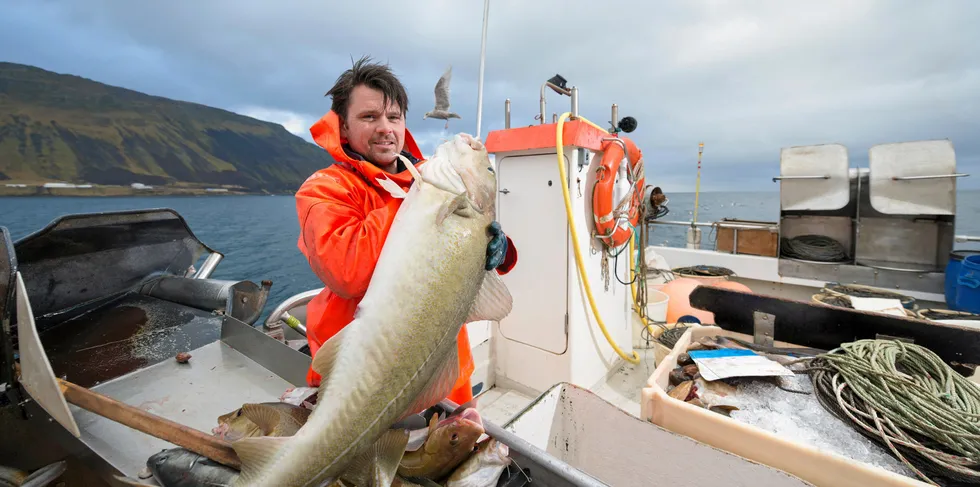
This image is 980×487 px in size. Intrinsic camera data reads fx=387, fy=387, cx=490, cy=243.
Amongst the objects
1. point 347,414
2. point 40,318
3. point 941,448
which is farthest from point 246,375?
point 941,448

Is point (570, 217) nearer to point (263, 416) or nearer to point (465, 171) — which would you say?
point (465, 171)

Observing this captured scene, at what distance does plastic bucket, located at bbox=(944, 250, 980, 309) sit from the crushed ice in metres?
5.91

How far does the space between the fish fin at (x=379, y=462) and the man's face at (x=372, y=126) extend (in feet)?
4.03

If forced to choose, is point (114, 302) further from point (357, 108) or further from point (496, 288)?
point (496, 288)

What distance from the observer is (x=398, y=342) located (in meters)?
1.27

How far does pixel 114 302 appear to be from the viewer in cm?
440

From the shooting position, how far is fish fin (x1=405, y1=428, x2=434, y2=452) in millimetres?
1524

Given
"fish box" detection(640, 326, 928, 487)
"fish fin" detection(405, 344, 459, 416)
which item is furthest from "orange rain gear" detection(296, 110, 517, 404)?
"fish box" detection(640, 326, 928, 487)

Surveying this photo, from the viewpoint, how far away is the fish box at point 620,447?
6.02 feet

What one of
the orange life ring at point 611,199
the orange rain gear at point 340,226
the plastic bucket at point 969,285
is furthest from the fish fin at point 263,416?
the plastic bucket at point 969,285

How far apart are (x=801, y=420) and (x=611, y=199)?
8.52ft

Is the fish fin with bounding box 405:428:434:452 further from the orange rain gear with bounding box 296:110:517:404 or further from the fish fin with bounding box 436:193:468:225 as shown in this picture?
the fish fin with bounding box 436:193:468:225

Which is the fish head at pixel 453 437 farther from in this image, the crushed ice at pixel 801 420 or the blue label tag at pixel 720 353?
the blue label tag at pixel 720 353

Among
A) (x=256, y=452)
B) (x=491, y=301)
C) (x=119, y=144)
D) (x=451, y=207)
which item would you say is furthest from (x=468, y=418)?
(x=119, y=144)
